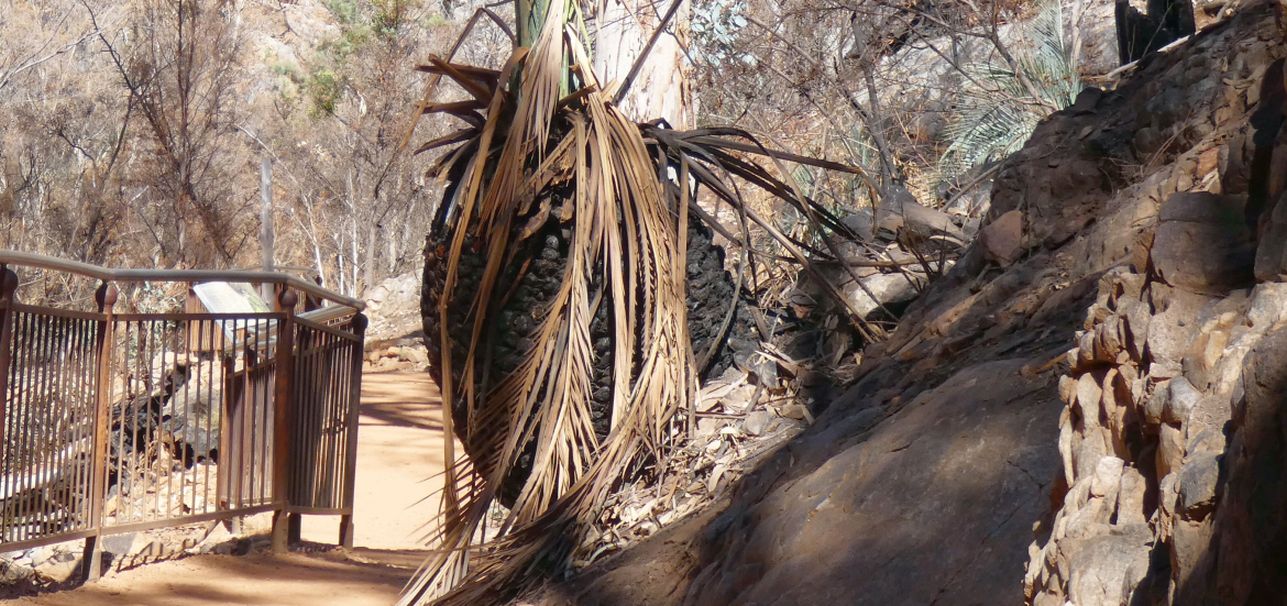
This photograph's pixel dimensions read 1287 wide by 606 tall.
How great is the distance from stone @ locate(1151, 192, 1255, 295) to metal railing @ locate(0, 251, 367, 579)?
12.5 feet

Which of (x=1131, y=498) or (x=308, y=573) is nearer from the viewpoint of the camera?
(x=1131, y=498)

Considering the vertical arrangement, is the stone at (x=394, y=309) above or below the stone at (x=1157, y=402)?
above

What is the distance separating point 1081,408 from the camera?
1782 mm

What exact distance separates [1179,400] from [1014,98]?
538 cm

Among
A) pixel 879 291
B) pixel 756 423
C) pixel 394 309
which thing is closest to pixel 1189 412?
pixel 756 423

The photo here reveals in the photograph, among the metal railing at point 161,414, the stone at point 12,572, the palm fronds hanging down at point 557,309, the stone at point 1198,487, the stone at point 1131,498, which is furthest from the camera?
the stone at point 12,572

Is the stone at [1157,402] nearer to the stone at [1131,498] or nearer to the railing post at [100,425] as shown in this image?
the stone at [1131,498]

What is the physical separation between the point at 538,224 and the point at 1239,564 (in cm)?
309

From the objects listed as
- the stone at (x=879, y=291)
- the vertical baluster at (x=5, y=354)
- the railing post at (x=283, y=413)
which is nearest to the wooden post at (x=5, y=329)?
the vertical baluster at (x=5, y=354)

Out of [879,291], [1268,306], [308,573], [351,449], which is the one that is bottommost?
[308,573]

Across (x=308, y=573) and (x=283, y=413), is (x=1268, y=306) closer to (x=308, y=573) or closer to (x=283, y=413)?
(x=308, y=573)

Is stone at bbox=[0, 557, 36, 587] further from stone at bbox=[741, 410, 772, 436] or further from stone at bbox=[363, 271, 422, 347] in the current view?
stone at bbox=[363, 271, 422, 347]

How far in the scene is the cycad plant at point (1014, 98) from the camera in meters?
6.77

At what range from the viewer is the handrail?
443cm
